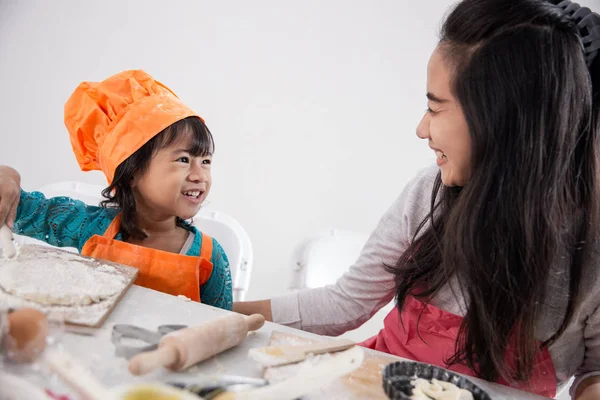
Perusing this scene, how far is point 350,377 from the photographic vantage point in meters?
0.81

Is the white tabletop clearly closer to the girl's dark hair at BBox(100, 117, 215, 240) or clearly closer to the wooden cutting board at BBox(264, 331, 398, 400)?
the wooden cutting board at BBox(264, 331, 398, 400)

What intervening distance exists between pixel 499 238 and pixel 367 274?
44 cm

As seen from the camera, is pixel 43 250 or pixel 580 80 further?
pixel 43 250

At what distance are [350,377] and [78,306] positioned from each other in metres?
0.45

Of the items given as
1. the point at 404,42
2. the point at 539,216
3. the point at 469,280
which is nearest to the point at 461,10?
the point at 539,216

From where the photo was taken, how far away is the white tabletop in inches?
26.6

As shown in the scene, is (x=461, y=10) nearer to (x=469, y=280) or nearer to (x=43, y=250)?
(x=469, y=280)

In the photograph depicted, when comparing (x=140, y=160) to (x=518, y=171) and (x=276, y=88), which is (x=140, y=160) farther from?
(x=276, y=88)

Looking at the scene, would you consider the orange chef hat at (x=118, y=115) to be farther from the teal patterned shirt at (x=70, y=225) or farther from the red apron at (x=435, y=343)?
the red apron at (x=435, y=343)

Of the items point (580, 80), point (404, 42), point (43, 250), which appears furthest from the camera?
point (404, 42)

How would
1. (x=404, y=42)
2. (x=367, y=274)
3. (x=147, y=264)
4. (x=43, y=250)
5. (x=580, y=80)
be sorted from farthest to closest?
1. (x=404, y=42)
2. (x=367, y=274)
3. (x=147, y=264)
4. (x=43, y=250)
5. (x=580, y=80)

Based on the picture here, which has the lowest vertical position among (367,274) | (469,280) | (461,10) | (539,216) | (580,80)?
(367,274)

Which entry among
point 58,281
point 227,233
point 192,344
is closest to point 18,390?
point 192,344

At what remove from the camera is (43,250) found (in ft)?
3.43
